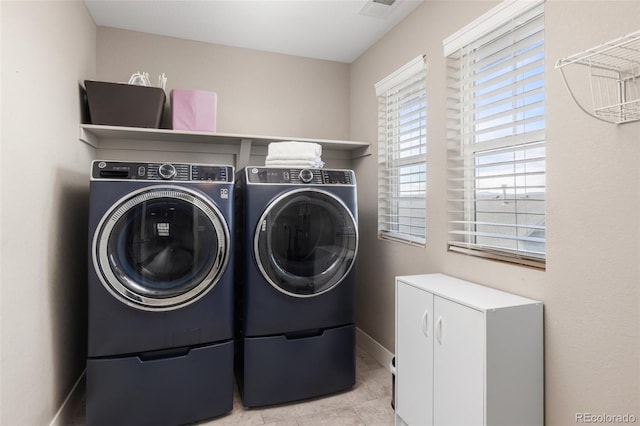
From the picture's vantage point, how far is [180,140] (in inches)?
105

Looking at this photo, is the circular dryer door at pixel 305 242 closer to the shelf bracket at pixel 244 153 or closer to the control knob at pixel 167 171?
the control knob at pixel 167 171

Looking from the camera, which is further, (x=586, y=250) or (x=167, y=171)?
(x=167, y=171)

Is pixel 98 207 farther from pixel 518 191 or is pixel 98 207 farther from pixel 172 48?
pixel 518 191

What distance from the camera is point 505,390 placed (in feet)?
4.55

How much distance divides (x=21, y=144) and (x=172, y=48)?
159 centimetres

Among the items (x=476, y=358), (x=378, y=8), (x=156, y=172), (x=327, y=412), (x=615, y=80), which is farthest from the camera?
(x=378, y=8)

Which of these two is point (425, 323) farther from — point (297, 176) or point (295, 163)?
point (295, 163)

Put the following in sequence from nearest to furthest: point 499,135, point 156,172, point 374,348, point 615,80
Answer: point 615,80, point 499,135, point 156,172, point 374,348

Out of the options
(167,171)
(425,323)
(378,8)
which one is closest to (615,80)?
(425,323)

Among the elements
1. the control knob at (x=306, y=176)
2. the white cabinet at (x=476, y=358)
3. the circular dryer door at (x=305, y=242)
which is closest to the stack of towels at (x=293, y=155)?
the control knob at (x=306, y=176)

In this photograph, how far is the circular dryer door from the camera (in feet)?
6.79

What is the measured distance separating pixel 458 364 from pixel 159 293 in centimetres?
149

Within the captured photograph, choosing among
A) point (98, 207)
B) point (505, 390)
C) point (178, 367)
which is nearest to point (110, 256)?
point (98, 207)

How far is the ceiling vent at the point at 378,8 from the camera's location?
7.23ft
